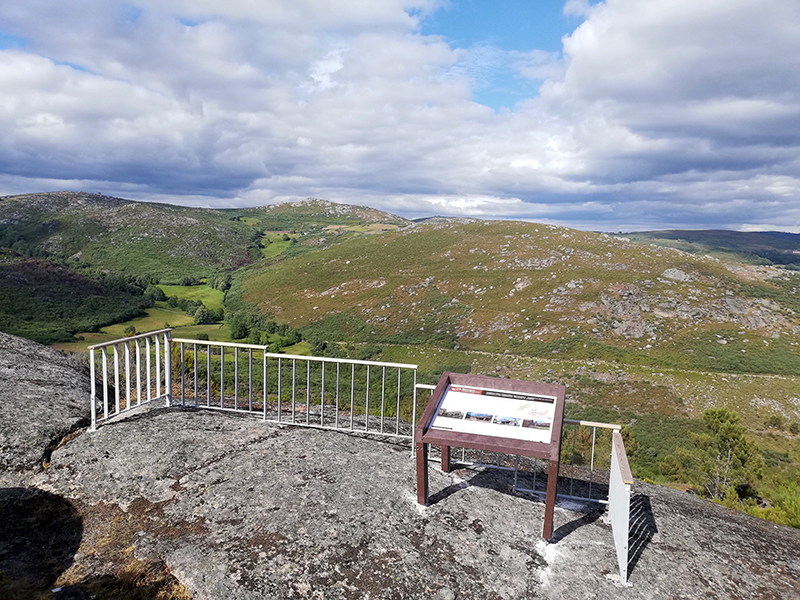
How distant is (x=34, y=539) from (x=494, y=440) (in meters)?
6.03

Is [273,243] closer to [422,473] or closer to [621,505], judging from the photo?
[422,473]

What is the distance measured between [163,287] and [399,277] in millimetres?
63199

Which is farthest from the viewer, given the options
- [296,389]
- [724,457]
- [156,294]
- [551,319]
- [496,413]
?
[156,294]

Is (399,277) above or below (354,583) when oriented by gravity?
below

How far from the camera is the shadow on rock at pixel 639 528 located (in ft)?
19.6

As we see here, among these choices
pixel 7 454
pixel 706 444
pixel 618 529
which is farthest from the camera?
pixel 706 444

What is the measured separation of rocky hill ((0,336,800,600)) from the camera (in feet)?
16.7

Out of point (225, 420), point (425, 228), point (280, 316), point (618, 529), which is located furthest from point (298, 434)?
point (425, 228)

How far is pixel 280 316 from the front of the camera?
77500mm

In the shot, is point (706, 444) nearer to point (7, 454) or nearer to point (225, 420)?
point (225, 420)

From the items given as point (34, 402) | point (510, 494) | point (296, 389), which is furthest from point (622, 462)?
point (296, 389)

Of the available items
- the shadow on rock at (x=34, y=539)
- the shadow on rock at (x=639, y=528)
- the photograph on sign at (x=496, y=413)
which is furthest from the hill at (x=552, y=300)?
the shadow on rock at (x=34, y=539)

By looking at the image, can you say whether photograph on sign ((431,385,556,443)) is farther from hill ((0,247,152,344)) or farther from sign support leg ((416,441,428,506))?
hill ((0,247,152,344))

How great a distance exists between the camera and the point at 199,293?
100 m
